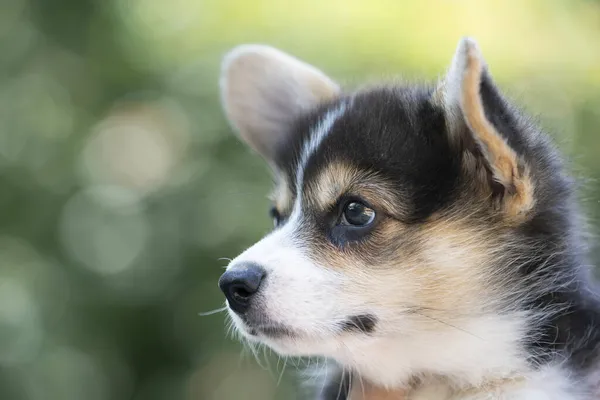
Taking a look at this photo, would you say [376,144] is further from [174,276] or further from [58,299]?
[58,299]

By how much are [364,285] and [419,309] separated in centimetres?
17

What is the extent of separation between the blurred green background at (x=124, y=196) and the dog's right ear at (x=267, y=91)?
234 cm

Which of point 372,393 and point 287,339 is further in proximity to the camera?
point 372,393

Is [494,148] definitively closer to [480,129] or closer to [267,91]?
[480,129]

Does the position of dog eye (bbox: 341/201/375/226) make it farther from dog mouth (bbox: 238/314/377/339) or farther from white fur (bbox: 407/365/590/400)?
white fur (bbox: 407/365/590/400)

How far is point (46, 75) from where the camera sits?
19.1ft

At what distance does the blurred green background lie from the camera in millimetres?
5504

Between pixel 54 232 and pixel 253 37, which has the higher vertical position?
pixel 253 37

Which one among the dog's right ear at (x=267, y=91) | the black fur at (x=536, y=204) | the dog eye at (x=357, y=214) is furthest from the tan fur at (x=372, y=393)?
the dog's right ear at (x=267, y=91)

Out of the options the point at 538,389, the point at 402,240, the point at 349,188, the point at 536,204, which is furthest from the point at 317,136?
the point at 538,389

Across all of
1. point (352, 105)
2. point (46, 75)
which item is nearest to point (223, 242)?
point (46, 75)

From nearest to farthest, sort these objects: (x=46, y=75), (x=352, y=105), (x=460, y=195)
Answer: (x=460, y=195), (x=352, y=105), (x=46, y=75)

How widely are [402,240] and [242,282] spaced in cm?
47

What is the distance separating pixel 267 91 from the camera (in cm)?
294
